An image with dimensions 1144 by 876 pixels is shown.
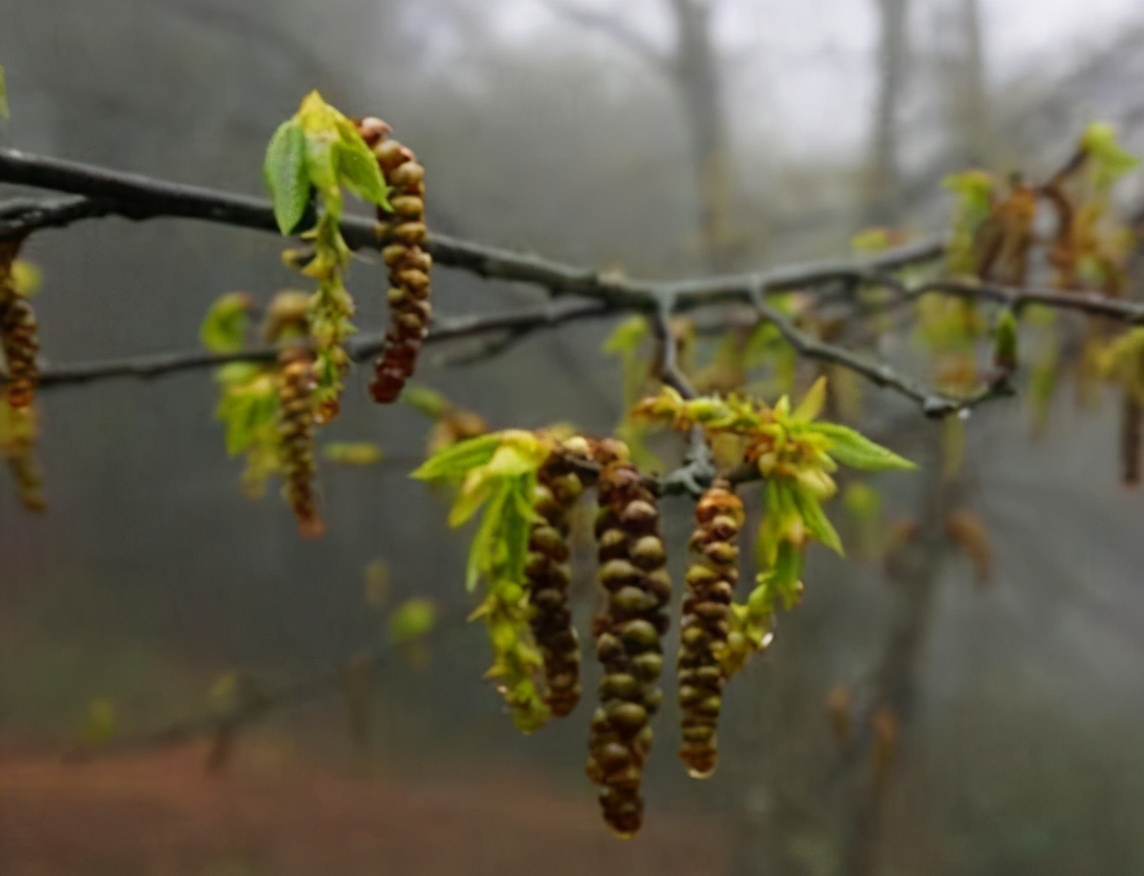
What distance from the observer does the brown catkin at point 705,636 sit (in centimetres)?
28

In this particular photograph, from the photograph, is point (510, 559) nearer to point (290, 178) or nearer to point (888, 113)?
point (290, 178)

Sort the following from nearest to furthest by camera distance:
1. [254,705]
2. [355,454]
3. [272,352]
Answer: [272,352]
[355,454]
[254,705]

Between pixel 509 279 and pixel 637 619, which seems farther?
pixel 509 279

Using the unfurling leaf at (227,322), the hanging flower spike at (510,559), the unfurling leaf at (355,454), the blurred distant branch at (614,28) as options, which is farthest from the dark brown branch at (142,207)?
the blurred distant branch at (614,28)

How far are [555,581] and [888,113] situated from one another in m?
1.45

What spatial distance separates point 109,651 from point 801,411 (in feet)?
4.02

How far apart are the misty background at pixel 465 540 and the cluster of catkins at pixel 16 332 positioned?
44cm

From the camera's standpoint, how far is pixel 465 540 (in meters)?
1.38

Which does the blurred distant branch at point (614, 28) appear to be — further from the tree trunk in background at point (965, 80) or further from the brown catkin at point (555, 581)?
the brown catkin at point (555, 581)

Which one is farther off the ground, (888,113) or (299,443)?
(888,113)

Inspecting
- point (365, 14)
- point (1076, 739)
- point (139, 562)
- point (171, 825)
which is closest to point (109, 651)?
point (139, 562)

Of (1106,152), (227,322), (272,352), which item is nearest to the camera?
(272,352)

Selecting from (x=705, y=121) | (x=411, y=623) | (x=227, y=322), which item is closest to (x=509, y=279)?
(x=227, y=322)

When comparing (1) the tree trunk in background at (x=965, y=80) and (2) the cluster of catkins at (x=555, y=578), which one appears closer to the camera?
(2) the cluster of catkins at (x=555, y=578)
